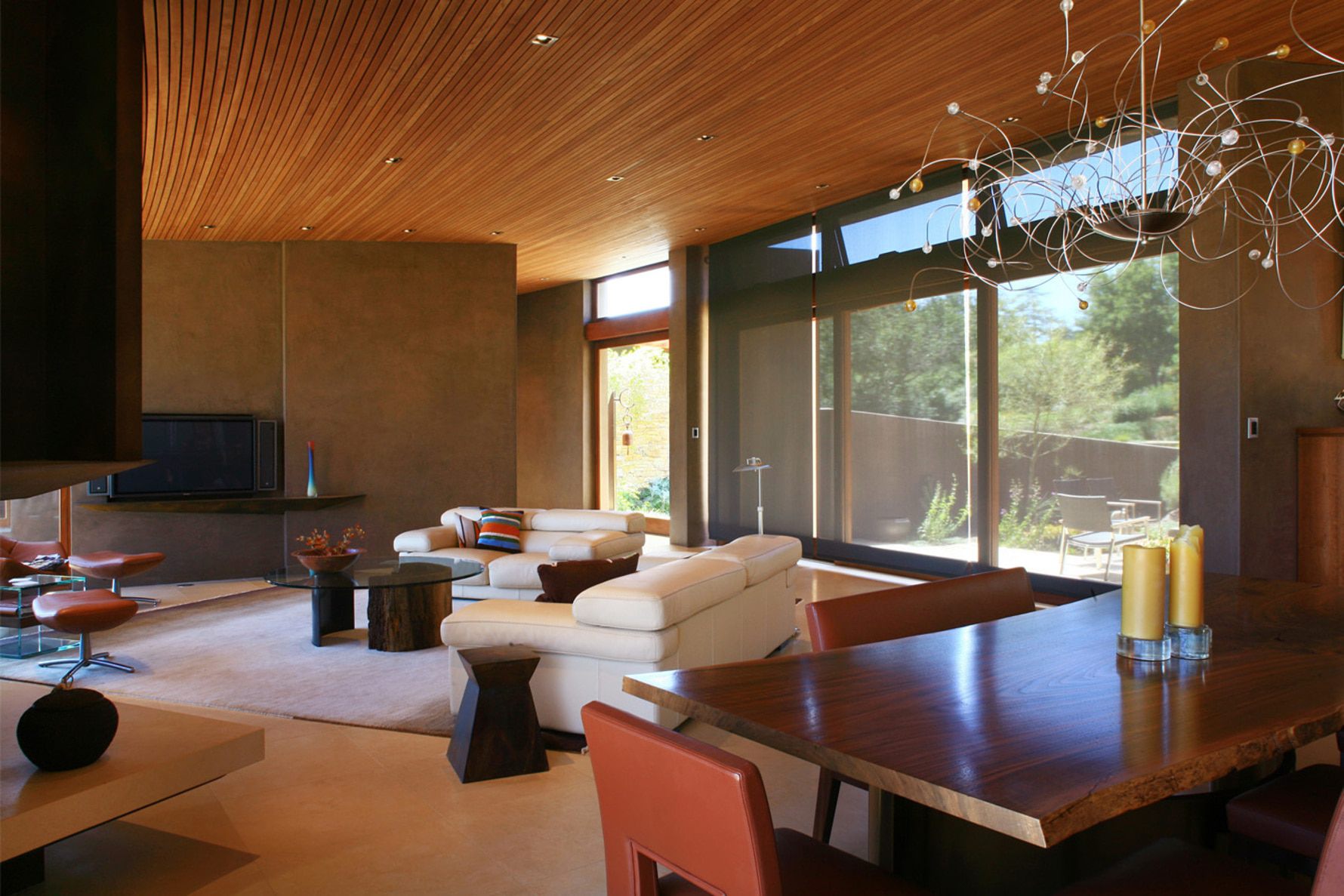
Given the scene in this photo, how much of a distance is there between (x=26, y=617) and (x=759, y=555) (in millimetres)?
4004

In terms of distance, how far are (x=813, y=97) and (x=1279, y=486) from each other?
3269 mm

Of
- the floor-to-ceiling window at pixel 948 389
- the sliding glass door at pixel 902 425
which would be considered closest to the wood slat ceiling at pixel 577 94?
the floor-to-ceiling window at pixel 948 389

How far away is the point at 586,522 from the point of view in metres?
6.76

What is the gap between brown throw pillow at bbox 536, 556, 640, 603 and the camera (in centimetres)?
407

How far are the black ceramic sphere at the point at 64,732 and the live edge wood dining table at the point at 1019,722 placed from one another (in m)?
1.69

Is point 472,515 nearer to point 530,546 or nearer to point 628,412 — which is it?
point 530,546

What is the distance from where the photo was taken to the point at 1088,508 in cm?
590

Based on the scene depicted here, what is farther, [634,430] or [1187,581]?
[634,430]

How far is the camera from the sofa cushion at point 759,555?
414 cm

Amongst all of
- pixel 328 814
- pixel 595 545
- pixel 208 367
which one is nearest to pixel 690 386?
pixel 595 545

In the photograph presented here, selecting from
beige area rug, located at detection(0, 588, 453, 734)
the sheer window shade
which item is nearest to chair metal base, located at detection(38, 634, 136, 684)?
beige area rug, located at detection(0, 588, 453, 734)

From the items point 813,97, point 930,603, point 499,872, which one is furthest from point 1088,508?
point 499,872

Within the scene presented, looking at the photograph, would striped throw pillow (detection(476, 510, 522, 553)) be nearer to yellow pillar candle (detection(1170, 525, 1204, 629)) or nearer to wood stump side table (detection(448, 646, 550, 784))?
wood stump side table (detection(448, 646, 550, 784))

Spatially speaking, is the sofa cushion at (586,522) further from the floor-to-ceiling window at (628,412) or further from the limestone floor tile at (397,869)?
the floor-to-ceiling window at (628,412)
